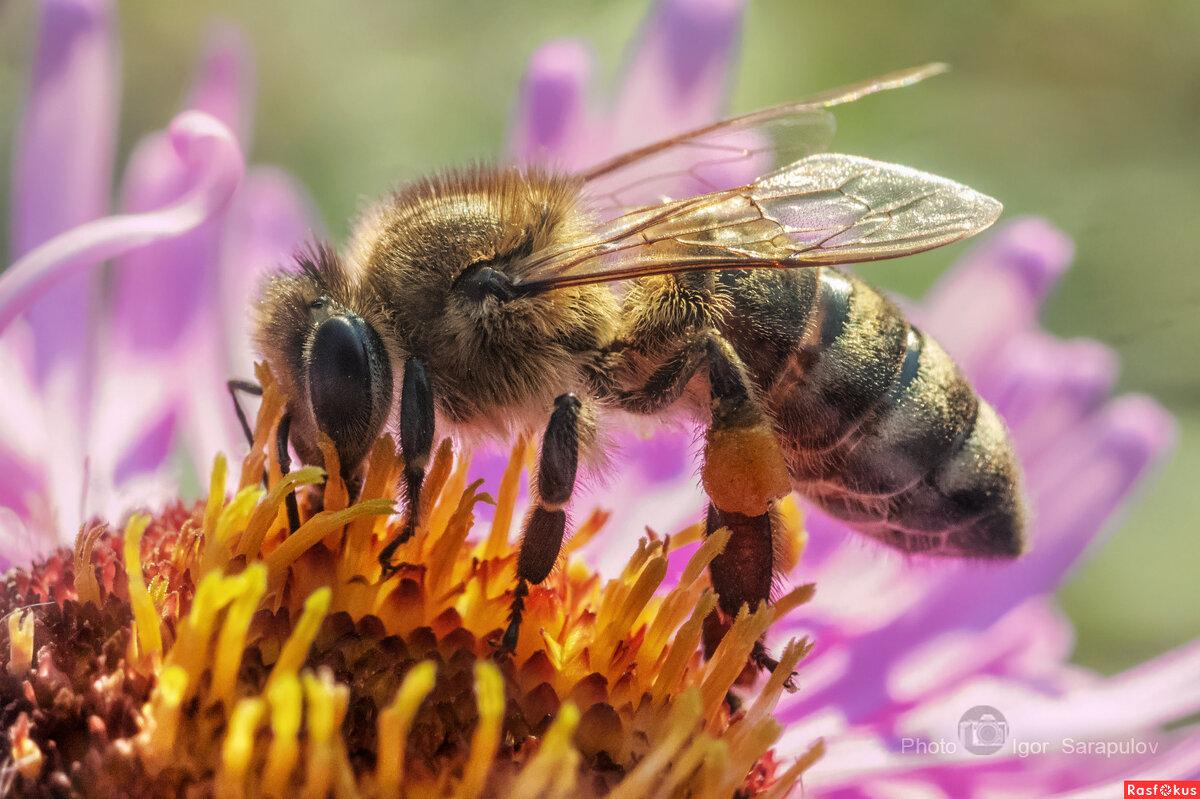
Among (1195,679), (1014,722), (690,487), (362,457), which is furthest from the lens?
(690,487)

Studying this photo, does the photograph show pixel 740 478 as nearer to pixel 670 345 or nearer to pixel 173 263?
pixel 670 345

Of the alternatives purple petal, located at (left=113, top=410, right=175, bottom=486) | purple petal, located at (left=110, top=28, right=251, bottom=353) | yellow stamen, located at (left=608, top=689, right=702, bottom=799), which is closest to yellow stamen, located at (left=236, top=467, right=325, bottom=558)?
yellow stamen, located at (left=608, top=689, right=702, bottom=799)

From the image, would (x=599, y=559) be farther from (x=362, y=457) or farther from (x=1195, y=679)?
(x=1195, y=679)

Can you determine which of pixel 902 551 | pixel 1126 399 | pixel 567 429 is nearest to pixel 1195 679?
pixel 902 551

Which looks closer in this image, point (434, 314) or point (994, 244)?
point (434, 314)

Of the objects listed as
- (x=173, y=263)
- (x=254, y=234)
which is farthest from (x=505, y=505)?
(x=254, y=234)
